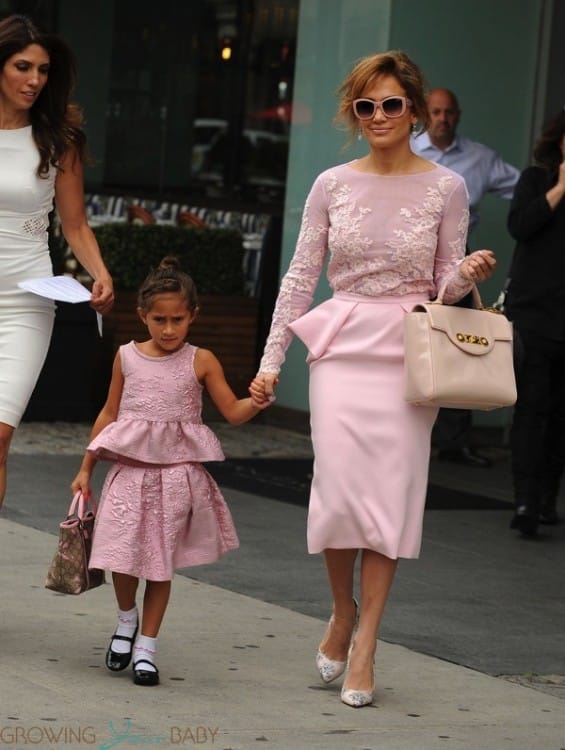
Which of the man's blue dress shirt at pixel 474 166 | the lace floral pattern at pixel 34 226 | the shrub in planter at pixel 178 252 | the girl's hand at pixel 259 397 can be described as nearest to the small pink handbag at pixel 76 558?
the girl's hand at pixel 259 397

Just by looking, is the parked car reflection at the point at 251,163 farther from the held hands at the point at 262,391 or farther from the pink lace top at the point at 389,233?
the held hands at the point at 262,391

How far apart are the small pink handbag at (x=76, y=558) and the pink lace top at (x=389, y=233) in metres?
0.73

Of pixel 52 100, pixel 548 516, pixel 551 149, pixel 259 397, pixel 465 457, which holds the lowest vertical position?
pixel 465 457

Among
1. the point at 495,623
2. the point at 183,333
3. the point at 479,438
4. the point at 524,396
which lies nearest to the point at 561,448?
the point at 524,396

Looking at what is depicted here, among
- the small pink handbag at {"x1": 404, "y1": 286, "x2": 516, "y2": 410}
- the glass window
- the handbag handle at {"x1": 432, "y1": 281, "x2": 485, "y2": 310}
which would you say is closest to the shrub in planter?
the glass window

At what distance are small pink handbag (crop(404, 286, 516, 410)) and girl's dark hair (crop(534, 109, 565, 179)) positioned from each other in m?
3.19

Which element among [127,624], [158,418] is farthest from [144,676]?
[158,418]

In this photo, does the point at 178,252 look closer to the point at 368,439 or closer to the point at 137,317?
the point at 137,317

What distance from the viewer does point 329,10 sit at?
1179 cm

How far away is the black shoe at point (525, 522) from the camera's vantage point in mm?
8586

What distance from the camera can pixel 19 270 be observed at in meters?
5.93

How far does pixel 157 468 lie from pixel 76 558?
1.22 feet

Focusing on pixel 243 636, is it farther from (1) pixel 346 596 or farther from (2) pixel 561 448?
(2) pixel 561 448

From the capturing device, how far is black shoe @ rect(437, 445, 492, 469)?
438 inches
